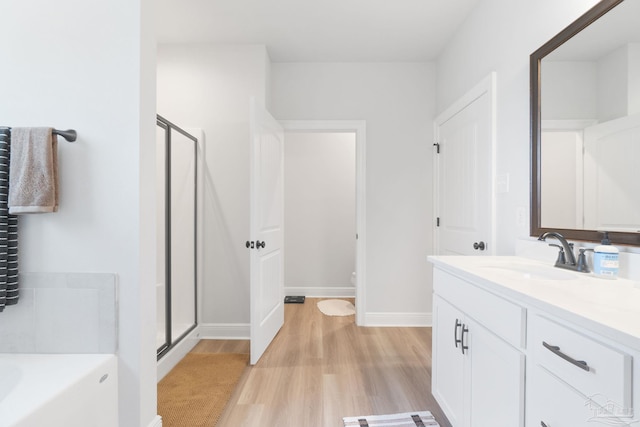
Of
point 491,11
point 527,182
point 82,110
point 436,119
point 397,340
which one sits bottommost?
point 397,340

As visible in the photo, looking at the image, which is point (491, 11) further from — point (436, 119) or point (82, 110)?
point (82, 110)

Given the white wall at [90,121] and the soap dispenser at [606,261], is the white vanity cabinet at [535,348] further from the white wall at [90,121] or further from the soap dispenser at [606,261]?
the white wall at [90,121]

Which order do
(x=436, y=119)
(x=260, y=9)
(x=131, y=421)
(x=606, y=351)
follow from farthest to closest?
1. (x=436, y=119)
2. (x=260, y=9)
3. (x=131, y=421)
4. (x=606, y=351)

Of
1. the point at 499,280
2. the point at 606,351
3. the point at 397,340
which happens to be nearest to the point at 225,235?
the point at 397,340

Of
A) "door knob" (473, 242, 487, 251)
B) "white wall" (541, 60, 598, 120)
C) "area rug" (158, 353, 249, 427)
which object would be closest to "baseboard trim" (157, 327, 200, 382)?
"area rug" (158, 353, 249, 427)

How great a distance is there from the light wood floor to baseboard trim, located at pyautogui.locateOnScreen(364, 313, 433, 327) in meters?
0.09

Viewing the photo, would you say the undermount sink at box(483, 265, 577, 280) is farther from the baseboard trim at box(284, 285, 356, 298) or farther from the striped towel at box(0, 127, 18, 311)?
the baseboard trim at box(284, 285, 356, 298)

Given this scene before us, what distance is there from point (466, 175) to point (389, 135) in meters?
0.97

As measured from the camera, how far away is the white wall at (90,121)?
1363 millimetres

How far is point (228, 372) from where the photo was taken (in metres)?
2.19

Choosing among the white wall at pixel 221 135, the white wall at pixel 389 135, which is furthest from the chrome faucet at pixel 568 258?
the white wall at pixel 221 135

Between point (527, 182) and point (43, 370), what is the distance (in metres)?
2.42

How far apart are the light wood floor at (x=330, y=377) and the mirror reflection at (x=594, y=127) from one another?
129cm

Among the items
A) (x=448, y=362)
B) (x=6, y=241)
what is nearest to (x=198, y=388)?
(x=6, y=241)
